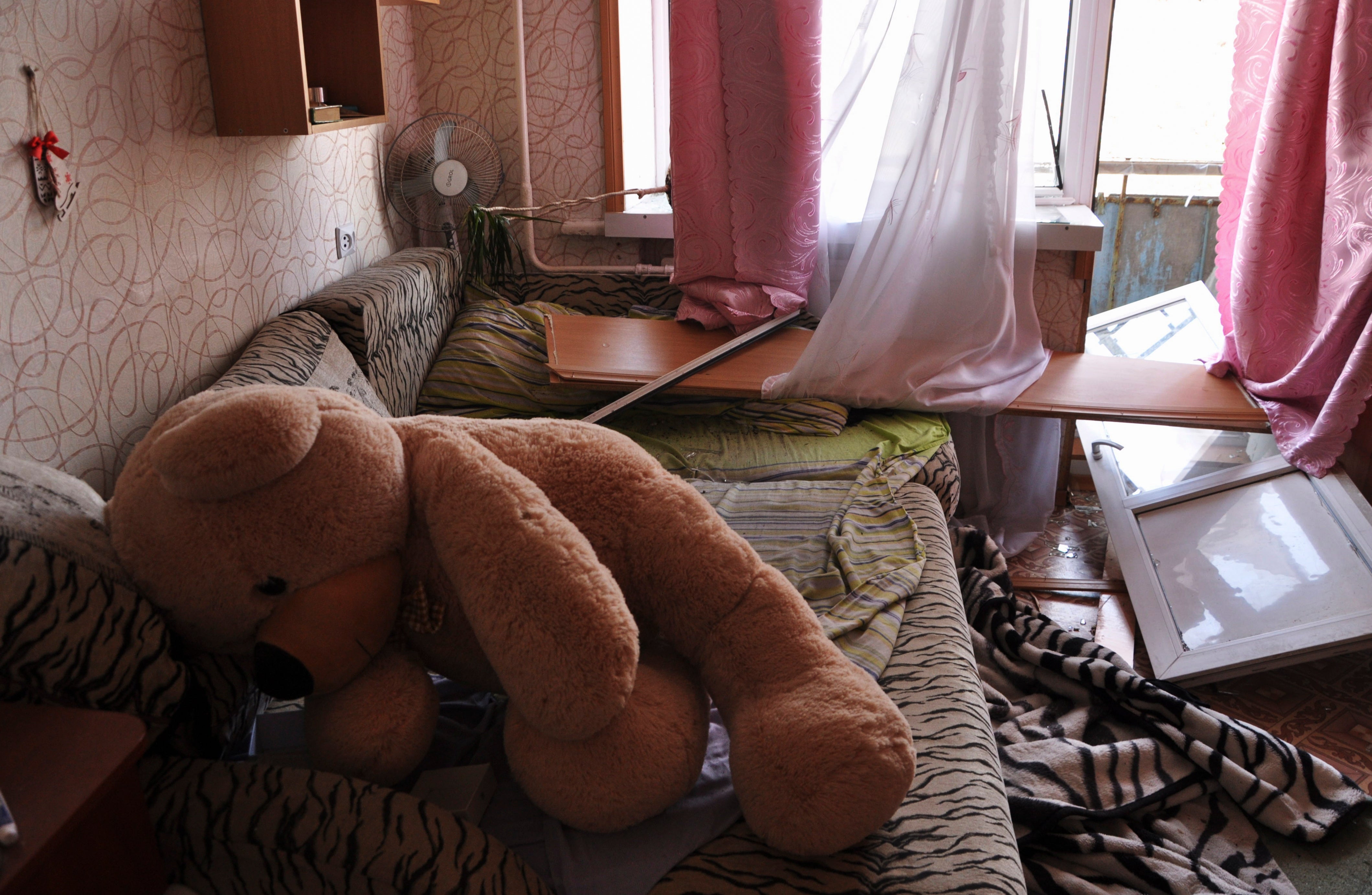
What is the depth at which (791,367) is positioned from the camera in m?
2.52

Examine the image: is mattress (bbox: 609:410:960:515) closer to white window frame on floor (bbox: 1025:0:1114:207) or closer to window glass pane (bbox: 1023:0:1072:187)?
window glass pane (bbox: 1023:0:1072:187)

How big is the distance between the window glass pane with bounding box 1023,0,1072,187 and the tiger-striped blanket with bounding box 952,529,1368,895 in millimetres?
1340

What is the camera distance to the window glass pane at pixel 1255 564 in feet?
6.48

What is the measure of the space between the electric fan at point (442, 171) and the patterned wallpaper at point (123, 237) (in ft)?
2.10

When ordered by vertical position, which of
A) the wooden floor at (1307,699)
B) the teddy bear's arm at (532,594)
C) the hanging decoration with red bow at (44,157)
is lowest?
the wooden floor at (1307,699)

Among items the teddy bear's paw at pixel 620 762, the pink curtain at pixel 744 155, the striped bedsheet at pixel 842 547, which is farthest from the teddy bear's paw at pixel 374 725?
the pink curtain at pixel 744 155

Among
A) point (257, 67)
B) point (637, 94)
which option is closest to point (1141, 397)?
point (637, 94)

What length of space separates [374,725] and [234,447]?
0.34m

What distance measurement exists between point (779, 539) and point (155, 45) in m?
1.45

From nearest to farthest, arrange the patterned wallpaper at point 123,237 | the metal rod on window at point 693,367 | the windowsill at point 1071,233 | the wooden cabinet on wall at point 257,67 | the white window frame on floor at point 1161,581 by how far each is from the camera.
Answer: the patterned wallpaper at point 123,237, the wooden cabinet on wall at point 257,67, the white window frame on floor at point 1161,581, the metal rod on window at point 693,367, the windowsill at point 1071,233

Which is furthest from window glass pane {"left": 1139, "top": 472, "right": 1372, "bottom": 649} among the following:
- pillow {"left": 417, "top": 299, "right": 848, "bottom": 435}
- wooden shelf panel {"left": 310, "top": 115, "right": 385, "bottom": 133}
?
wooden shelf panel {"left": 310, "top": 115, "right": 385, "bottom": 133}

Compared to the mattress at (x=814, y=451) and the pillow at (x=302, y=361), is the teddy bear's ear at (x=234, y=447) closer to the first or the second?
the pillow at (x=302, y=361)

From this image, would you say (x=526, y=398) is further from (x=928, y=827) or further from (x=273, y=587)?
(x=928, y=827)

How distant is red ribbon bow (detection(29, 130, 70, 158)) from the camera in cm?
138
